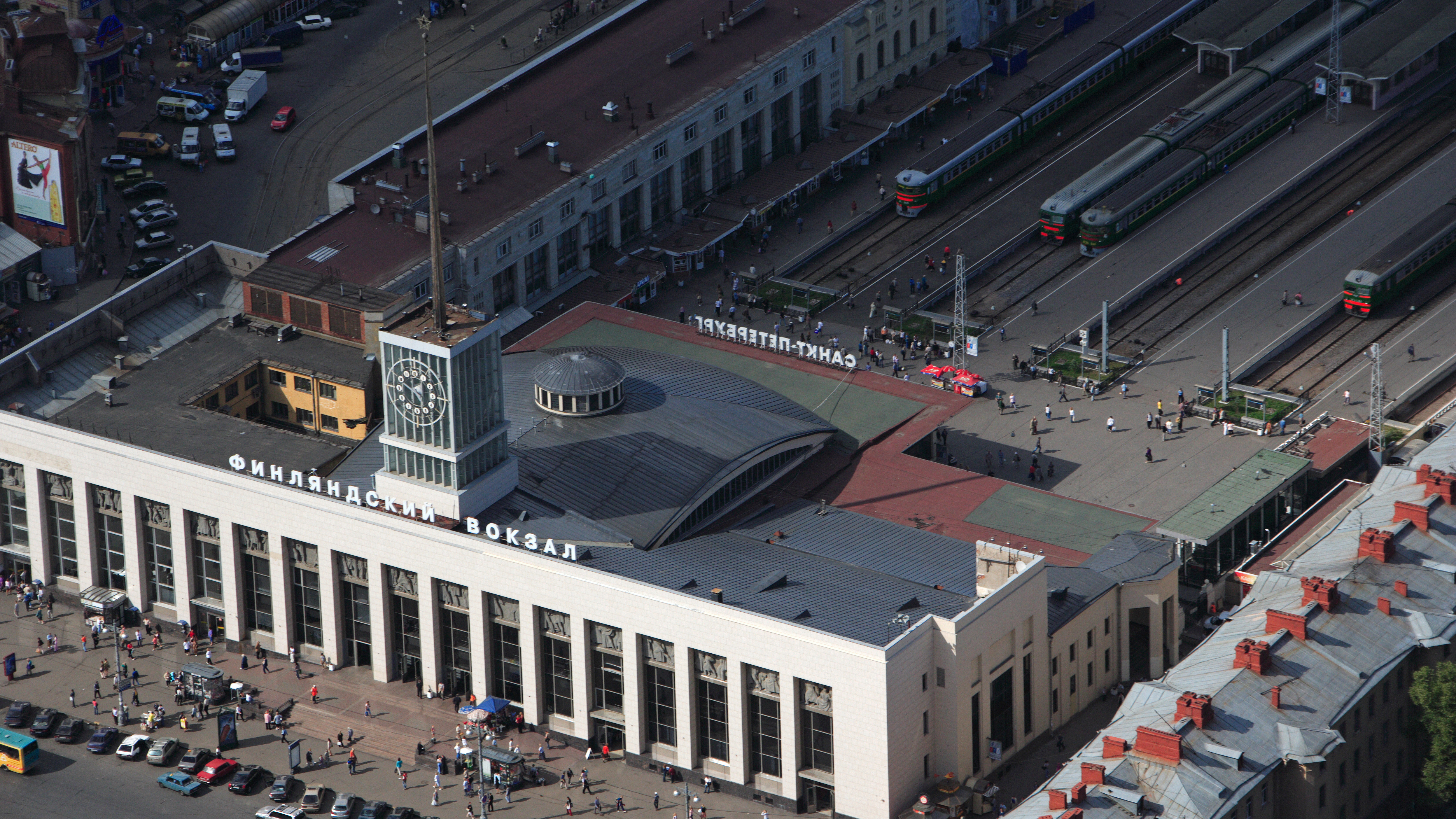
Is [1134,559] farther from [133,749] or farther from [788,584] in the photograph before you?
[133,749]

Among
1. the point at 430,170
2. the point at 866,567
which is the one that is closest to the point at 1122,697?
the point at 866,567

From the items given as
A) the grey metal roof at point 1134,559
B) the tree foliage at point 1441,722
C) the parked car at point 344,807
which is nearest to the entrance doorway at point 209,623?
the parked car at point 344,807

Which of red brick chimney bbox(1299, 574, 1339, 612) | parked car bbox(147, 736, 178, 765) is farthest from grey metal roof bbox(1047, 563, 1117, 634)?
parked car bbox(147, 736, 178, 765)

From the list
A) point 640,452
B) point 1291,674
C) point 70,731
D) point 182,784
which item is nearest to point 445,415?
point 640,452

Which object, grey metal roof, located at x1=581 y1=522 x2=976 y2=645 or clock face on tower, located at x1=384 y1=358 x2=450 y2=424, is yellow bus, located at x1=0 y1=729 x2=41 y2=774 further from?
grey metal roof, located at x1=581 y1=522 x2=976 y2=645

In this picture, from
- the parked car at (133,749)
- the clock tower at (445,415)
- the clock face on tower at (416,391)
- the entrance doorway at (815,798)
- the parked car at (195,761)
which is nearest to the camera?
the entrance doorway at (815,798)

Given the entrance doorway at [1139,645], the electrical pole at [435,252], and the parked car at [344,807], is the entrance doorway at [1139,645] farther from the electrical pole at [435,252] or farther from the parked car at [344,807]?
the parked car at [344,807]
